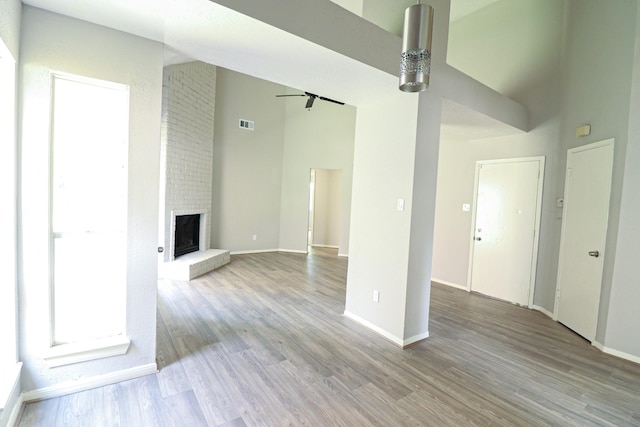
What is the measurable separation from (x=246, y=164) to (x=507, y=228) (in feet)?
17.2

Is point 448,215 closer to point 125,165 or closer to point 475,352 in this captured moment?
point 475,352

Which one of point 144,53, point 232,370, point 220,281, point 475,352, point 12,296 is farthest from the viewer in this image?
point 220,281

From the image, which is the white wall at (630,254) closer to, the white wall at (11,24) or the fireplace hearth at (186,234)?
the white wall at (11,24)

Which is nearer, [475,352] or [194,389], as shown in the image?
[194,389]

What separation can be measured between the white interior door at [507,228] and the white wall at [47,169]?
4.40 metres

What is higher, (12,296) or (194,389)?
(12,296)

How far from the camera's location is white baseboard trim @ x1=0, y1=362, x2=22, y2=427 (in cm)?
142

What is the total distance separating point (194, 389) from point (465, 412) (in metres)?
1.83

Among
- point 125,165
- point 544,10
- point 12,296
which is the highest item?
point 544,10

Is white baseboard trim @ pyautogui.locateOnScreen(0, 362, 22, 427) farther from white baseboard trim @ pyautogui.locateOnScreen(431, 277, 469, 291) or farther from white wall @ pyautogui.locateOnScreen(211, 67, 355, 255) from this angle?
white baseboard trim @ pyautogui.locateOnScreen(431, 277, 469, 291)

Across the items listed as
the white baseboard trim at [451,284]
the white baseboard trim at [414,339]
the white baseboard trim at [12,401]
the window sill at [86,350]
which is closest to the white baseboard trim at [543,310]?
the white baseboard trim at [451,284]

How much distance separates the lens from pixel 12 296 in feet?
5.27

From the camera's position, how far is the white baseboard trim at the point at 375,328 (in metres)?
2.68

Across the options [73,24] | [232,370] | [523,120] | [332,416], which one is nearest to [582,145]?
[523,120]
